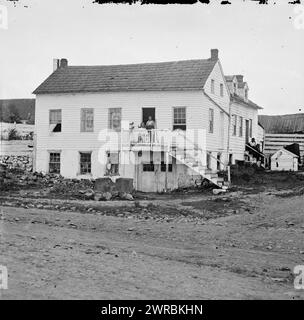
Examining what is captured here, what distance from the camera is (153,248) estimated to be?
1357cm

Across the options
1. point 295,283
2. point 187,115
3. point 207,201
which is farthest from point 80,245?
point 187,115

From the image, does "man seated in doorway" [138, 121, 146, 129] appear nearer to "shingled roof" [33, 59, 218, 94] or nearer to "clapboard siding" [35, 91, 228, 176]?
"clapboard siding" [35, 91, 228, 176]

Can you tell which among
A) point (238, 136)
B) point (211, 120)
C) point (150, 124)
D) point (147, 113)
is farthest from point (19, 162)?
point (238, 136)

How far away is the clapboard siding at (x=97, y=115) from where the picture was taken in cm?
3058

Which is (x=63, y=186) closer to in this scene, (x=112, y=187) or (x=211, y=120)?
(x=112, y=187)

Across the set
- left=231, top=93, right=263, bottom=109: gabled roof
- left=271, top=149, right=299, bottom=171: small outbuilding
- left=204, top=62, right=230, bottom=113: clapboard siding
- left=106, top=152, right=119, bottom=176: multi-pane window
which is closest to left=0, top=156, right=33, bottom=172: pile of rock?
left=106, top=152, right=119, bottom=176: multi-pane window

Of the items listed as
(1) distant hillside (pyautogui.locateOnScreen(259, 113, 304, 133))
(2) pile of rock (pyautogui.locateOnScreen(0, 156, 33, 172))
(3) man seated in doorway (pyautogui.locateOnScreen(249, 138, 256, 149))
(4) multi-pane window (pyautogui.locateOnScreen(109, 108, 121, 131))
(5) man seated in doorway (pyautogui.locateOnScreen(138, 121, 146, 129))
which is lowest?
(2) pile of rock (pyautogui.locateOnScreen(0, 156, 33, 172))

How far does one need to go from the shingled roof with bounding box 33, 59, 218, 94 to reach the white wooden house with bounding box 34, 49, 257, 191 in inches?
2.2

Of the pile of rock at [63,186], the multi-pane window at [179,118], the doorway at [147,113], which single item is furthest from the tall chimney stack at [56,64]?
the multi-pane window at [179,118]

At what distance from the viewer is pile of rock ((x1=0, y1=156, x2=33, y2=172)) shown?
34.2 m

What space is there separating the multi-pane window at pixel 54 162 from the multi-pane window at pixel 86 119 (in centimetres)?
223

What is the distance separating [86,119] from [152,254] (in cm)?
2083

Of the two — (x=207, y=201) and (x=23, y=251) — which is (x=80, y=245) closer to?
(x=23, y=251)

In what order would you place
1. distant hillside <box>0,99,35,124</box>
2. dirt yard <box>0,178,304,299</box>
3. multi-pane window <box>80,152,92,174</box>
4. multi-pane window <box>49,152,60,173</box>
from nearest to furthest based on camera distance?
dirt yard <box>0,178,304,299</box>, multi-pane window <box>80,152,92,174</box>, multi-pane window <box>49,152,60,173</box>, distant hillside <box>0,99,35,124</box>
